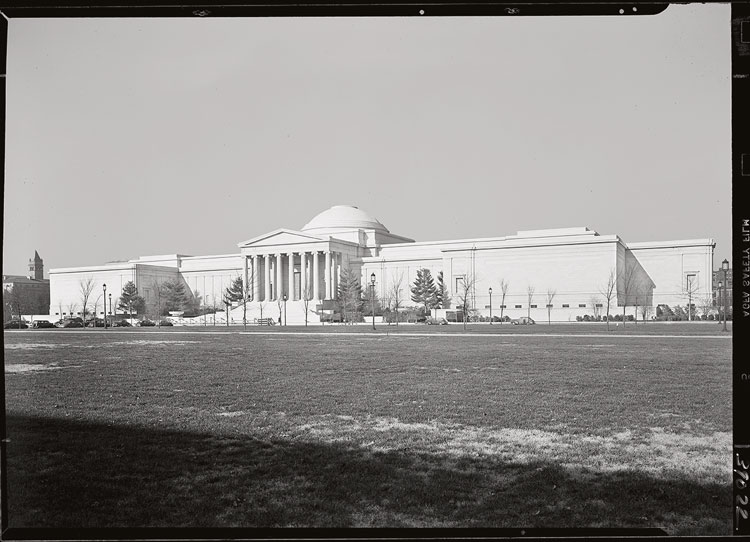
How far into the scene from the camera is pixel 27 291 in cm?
450

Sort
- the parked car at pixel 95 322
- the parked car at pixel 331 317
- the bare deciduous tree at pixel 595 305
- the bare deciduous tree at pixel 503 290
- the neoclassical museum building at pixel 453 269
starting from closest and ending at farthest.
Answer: the neoclassical museum building at pixel 453 269
the parked car at pixel 95 322
the bare deciduous tree at pixel 595 305
the bare deciduous tree at pixel 503 290
the parked car at pixel 331 317

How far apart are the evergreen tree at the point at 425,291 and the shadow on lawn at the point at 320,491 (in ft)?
80.4

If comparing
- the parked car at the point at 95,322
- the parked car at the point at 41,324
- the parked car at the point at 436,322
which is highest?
the parked car at the point at 41,324

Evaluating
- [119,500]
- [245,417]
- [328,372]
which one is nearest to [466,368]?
[328,372]

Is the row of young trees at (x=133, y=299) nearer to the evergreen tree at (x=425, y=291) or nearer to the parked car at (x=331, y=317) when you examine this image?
the parked car at (x=331, y=317)

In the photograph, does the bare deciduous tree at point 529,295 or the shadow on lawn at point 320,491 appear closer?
the shadow on lawn at point 320,491

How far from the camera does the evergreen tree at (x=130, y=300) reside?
32.6 ft

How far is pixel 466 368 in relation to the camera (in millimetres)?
9359

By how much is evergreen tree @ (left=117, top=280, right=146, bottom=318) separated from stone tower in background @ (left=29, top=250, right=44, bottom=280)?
522 cm

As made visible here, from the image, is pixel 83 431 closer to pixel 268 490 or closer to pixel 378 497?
pixel 268 490

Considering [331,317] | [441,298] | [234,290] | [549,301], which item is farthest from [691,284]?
[441,298]

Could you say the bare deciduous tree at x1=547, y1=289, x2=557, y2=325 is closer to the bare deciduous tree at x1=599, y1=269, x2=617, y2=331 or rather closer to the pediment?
the bare deciduous tree at x1=599, y1=269, x2=617, y2=331

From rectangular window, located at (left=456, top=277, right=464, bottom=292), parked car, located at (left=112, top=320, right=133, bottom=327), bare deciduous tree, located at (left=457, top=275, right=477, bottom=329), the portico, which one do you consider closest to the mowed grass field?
parked car, located at (left=112, top=320, right=133, bottom=327)

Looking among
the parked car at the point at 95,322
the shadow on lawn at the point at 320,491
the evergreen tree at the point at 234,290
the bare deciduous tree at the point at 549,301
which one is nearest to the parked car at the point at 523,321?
the bare deciduous tree at the point at 549,301
